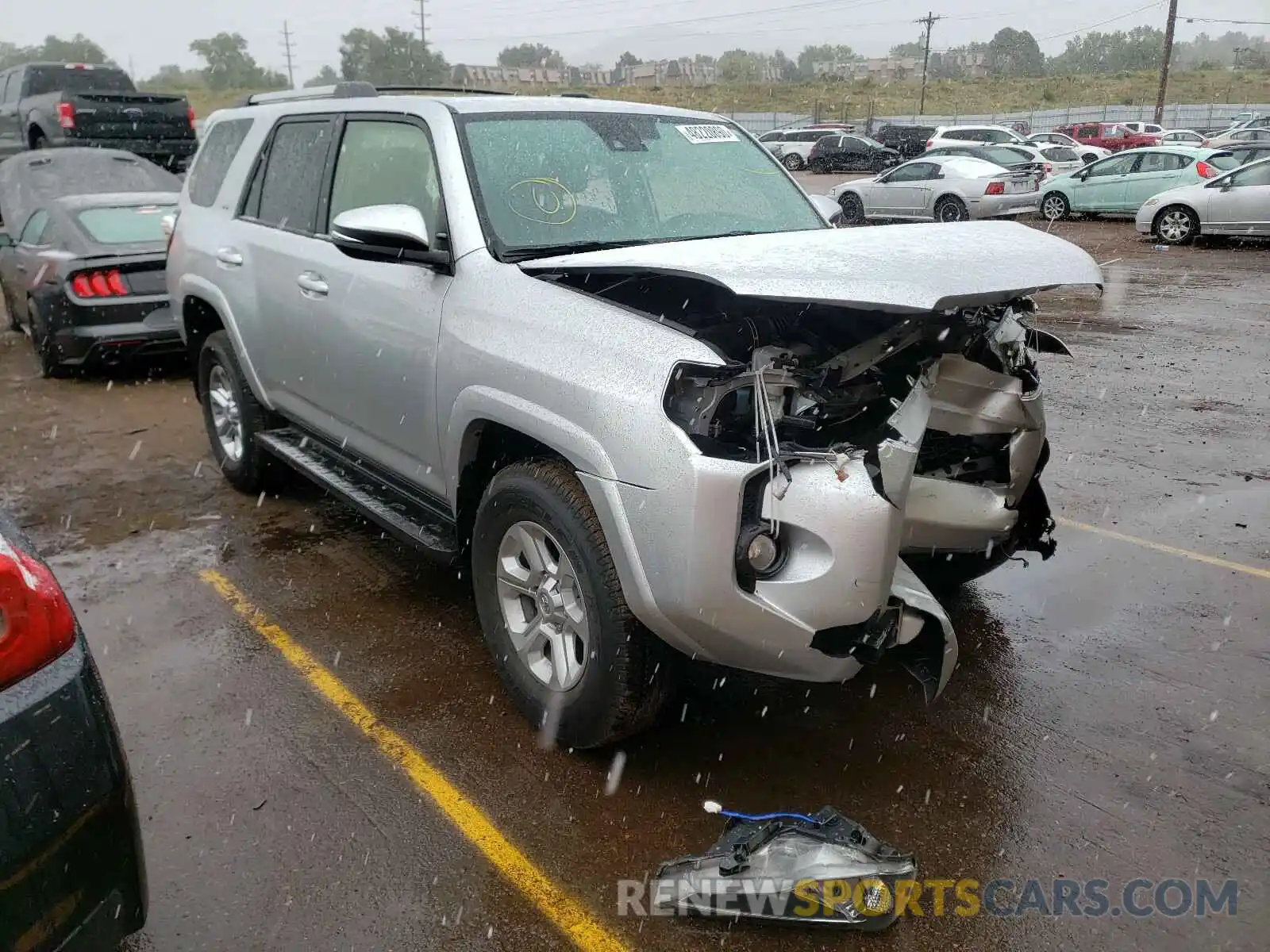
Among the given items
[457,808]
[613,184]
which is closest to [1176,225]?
[613,184]

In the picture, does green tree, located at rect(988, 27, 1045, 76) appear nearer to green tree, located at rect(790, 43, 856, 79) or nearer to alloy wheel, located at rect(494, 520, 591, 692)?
green tree, located at rect(790, 43, 856, 79)

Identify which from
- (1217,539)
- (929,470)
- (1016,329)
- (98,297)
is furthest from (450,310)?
(98,297)

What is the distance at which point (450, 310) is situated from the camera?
3.46 metres

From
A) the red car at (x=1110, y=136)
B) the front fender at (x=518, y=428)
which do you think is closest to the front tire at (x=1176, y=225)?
the front fender at (x=518, y=428)

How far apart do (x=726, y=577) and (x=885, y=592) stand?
0.42 m

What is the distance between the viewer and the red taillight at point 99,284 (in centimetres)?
792

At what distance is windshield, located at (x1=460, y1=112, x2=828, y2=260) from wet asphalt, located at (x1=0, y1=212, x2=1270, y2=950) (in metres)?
1.67

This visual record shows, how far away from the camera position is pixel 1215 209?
15984mm

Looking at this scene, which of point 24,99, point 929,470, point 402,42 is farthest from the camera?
point 402,42

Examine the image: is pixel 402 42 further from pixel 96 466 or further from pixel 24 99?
pixel 96 466

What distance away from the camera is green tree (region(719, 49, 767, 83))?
102 metres

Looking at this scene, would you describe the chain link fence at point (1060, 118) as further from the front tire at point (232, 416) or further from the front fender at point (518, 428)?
the front fender at point (518, 428)

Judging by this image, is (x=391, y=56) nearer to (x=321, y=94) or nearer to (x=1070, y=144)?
(x=1070, y=144)

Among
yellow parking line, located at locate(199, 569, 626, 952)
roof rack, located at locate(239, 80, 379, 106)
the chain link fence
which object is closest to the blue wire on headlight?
yellow parking line, located at locate(199, 569, 626, 952)
